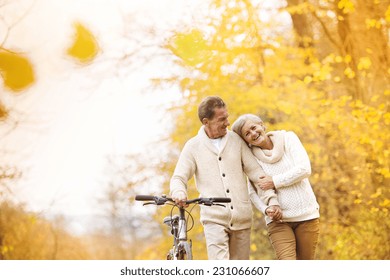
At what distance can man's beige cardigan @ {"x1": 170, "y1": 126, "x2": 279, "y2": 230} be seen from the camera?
130 inches

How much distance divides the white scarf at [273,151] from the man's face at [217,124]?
0.68 ft

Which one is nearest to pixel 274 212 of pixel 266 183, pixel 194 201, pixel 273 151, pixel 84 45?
pixel 266 183

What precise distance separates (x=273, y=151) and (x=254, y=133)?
0.14m

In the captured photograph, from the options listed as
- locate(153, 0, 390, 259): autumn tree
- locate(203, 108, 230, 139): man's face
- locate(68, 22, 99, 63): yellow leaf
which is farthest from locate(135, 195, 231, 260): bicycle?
locate(68, 22, 99, 63): yellow leaf

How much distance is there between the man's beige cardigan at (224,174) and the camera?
10.8 ft

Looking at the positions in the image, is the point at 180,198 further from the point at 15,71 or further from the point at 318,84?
the point at 15,71

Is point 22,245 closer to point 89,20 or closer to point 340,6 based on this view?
point 89,20

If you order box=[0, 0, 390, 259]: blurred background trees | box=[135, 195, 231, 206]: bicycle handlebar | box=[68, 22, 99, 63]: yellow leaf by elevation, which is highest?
box=[68, 22, 99, 63]: yellow leaf

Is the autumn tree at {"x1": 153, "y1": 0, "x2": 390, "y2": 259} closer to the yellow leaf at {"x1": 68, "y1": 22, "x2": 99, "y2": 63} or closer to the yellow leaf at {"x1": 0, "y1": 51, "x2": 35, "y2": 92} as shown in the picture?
the yellow leaf at {"x1": 68, "y1": 22, "x2": 99, "y2": 63}

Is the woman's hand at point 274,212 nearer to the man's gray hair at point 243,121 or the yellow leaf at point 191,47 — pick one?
the man's gray hair at point 243,121

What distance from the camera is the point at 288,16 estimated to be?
5535 mm

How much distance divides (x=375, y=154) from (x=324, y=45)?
3.37 feet

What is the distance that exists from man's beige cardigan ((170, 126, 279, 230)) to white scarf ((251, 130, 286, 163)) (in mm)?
36

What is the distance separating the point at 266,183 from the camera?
131 inches
